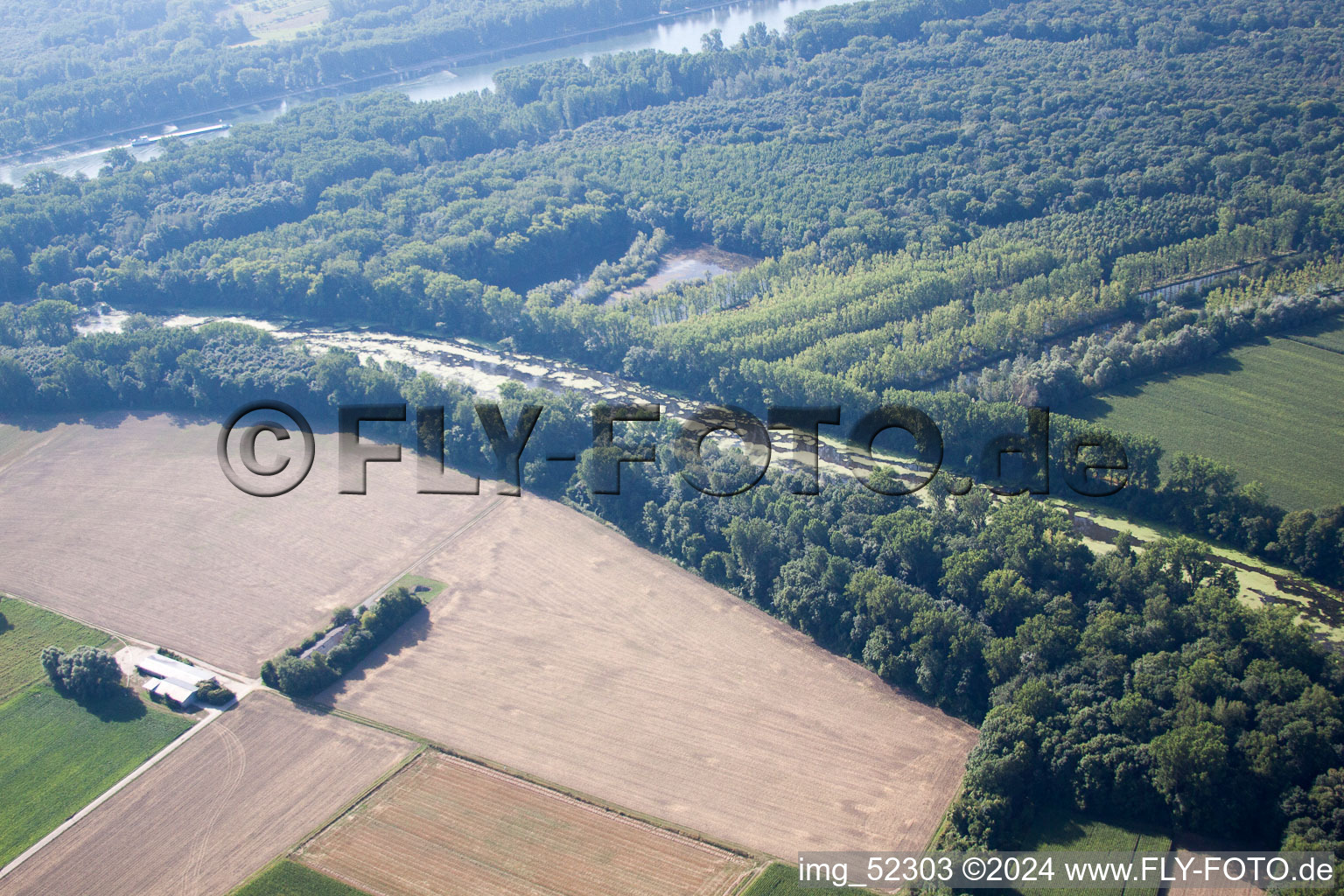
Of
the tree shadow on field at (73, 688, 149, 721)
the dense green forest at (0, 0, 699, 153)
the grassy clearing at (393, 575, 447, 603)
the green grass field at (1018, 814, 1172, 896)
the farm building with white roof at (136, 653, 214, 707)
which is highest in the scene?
the dense green forest at (0, 0, 699, 153)

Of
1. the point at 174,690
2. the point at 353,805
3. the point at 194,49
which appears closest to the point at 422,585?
the point at 174,690

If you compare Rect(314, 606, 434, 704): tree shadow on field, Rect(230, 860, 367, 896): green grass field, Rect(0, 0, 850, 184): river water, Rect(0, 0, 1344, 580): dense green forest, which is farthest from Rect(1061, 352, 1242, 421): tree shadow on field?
Rect(0, 0, 850, 184): river water

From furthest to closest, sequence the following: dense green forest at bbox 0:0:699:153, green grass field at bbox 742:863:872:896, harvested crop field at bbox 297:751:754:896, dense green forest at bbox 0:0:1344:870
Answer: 1. dense green forest at bbox 0:0:699:153
2. dense green forest at bbox 0:0:1344:870
3. harvested crop field at bbox 297:751:754:896
4. green grass field at bbox 742:863:872:896

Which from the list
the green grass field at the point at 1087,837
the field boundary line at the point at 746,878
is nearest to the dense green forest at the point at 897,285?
the green grass field at the point at 1087,837

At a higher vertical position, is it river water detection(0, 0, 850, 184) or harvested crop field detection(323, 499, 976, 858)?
river water detection(0, 0, 850, 184)

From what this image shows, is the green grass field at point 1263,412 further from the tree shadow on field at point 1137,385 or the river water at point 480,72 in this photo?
the river water at point 480,72

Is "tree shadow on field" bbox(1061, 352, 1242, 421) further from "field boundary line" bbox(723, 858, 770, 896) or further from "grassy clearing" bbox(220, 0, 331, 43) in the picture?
"grassy clearing" bbox(220, 0, 331, 43)
